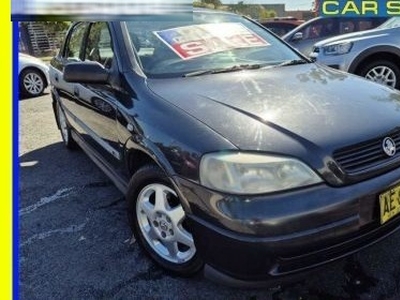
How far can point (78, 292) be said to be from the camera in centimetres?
239

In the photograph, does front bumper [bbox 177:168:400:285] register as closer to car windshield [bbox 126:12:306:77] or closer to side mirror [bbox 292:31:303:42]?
car windshield [bbox 126:12:306:77]

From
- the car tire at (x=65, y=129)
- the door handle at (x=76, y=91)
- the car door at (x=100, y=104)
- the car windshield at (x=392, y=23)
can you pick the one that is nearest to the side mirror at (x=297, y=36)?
the car windshield at (x=392, y=23)

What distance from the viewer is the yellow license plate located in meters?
2.01

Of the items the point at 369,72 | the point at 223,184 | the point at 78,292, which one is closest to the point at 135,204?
the point at 78,292

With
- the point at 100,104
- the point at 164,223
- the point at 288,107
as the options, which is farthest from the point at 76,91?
the point at 288,107

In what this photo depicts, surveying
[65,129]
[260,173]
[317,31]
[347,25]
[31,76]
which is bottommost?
[65,129]

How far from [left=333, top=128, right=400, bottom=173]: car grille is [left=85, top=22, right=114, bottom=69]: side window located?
5.64ft

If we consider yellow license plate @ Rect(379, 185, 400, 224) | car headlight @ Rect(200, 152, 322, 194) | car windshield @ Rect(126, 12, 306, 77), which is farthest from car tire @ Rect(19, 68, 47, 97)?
yellow license plate @ Rect(379, 185, 400, 224)

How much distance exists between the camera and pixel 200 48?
2.95m

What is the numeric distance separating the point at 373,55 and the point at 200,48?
4056 millimetres

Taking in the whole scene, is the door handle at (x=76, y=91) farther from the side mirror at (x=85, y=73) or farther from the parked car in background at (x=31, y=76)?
the parked car in background at (x=31, y=76)

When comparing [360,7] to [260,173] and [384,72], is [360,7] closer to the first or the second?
[384,72]

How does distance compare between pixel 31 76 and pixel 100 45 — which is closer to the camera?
pixel 100 45

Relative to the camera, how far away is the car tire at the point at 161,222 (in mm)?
2285
